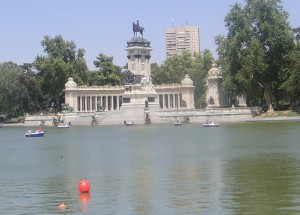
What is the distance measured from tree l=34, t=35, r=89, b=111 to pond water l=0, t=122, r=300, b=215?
69177 millimetres

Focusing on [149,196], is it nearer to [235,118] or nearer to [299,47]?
[235,118]

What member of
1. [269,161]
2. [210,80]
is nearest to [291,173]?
[269,161]

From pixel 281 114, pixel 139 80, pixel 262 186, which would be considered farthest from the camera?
pixel 139 80

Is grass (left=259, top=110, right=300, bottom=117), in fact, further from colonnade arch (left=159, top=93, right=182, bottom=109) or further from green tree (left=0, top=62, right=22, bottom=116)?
green tree (left=0, top=62, right=22, bottom=116)

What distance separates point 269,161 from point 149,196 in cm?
1036

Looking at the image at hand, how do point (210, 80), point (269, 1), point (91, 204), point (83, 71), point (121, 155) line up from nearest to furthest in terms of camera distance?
point (91, 204) < point (121, 155) < point (269, 1) < point (210, 80) < point (83, 71)

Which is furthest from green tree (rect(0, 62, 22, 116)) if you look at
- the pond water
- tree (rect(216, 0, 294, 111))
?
the pond water

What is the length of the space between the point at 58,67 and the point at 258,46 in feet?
128

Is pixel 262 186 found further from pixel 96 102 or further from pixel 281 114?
pixel 96 102

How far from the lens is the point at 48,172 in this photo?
28594mm

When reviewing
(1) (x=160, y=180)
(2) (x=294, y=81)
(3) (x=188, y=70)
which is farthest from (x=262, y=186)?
(3) (x=188, y=70)

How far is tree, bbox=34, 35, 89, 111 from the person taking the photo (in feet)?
352

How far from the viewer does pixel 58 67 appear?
107125mm

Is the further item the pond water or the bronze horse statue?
the bronze horse statue
